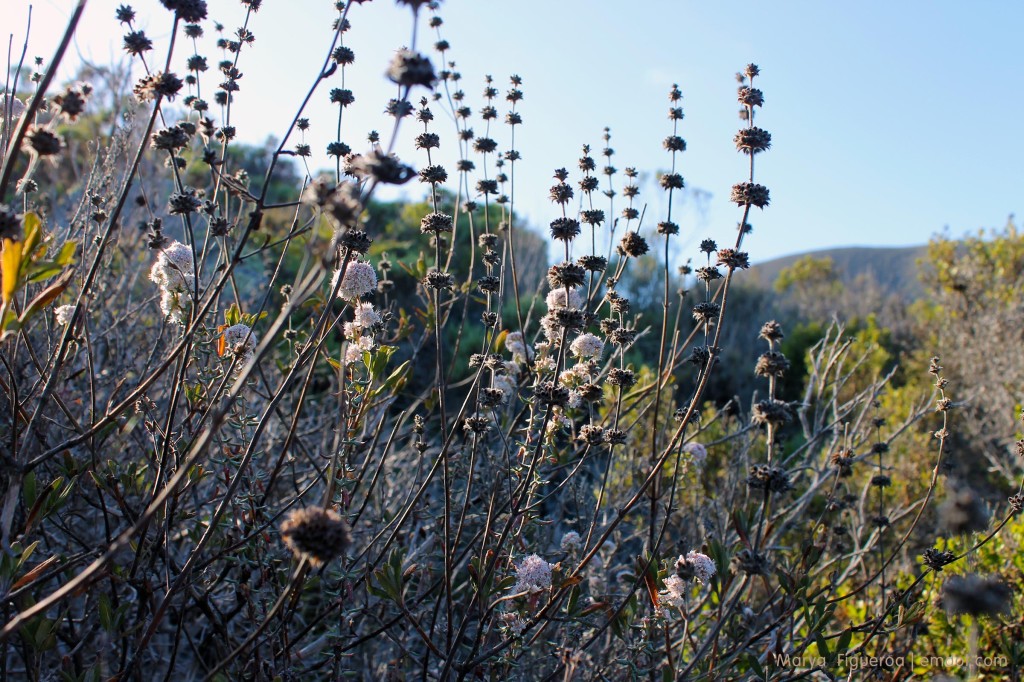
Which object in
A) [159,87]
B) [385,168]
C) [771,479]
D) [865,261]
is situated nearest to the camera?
[385,168]

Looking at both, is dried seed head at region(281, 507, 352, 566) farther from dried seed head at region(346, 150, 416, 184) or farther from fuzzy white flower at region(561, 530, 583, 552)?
fuzzy white flower at region(561, 530, 583, 552)

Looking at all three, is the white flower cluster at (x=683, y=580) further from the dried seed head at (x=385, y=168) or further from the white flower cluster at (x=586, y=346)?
the dried seed head at (x=385, y=168)

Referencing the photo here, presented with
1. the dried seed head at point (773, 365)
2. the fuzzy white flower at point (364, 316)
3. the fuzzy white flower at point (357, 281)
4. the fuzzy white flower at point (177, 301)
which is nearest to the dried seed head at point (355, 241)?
the fuzzy white flower at point (357, 281)

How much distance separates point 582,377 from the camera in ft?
9.12

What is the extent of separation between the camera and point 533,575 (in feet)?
7.38

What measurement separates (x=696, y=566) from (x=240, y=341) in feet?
5.60

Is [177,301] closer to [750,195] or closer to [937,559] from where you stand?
[750,195]

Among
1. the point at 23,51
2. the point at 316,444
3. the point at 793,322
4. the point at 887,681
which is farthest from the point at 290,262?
the point at 793,322

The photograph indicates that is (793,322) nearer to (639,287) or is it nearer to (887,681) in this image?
(639,287)

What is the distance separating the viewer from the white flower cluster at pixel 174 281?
2.52 meters

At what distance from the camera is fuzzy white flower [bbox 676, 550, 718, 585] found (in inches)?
85.7

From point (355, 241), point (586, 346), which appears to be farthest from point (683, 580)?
point (355, 241)

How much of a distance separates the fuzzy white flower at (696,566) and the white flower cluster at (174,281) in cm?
186

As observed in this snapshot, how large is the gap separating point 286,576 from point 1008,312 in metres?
10.2
